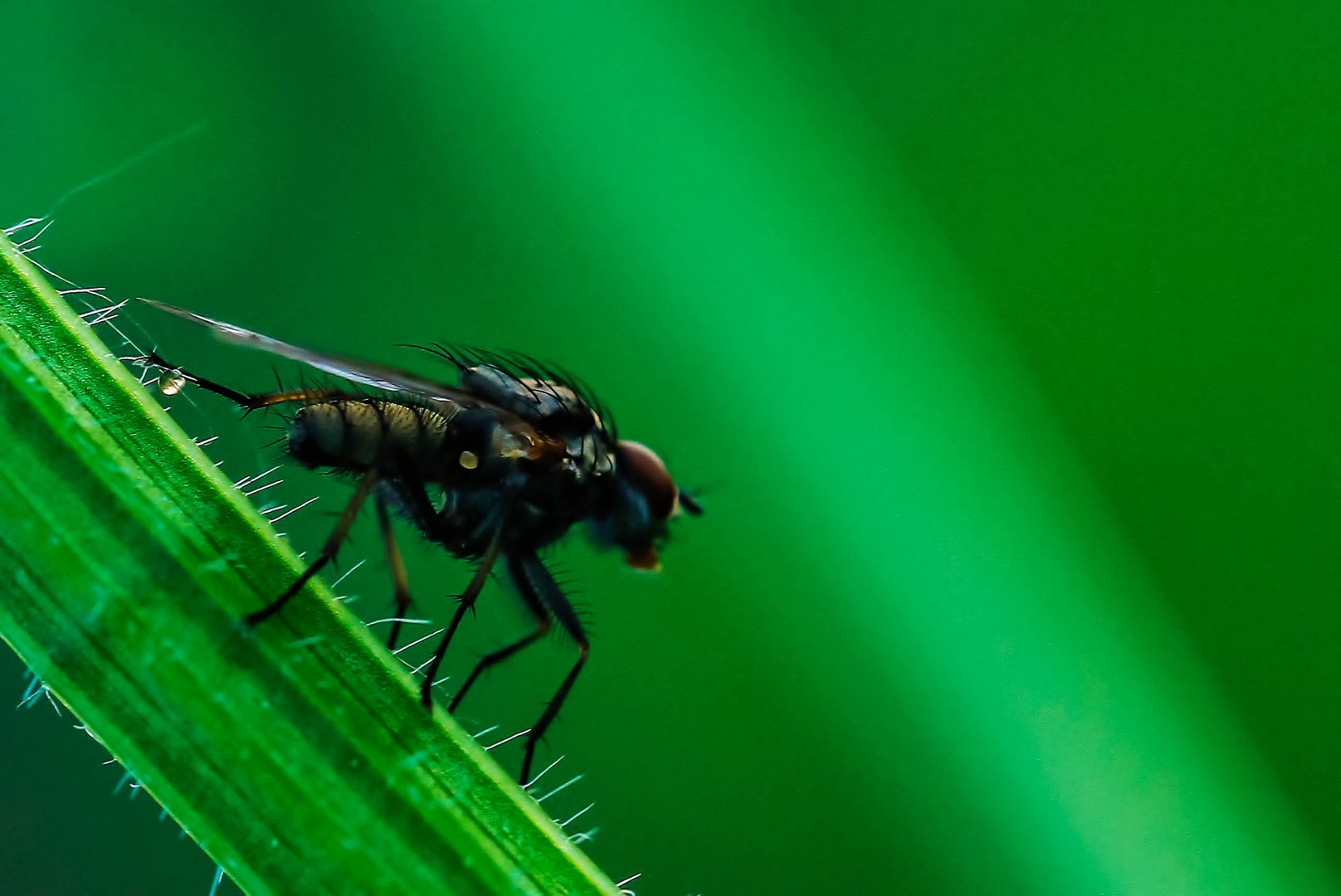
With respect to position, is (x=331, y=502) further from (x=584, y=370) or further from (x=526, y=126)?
(x=526, y=126)

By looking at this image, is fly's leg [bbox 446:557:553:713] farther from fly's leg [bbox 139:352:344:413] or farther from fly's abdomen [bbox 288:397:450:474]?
fly's leg [bbox 139:352:344:413]

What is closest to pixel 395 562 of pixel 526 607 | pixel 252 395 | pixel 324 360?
pixel 526 607

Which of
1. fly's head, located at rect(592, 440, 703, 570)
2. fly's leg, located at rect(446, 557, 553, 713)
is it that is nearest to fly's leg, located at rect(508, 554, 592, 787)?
fly's leg, located at rect(446, 557, 553, 713)

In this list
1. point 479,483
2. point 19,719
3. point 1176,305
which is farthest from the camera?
point 1176,305

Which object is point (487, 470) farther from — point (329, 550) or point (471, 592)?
point (329, 550)

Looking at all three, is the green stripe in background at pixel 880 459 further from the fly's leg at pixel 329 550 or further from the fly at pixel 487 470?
the fly's leg at pixel 329 550

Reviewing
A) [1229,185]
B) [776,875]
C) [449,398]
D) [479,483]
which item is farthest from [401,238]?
[1229,185]

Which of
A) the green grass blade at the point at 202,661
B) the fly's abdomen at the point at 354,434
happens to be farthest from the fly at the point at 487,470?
the green grass blade at the point at 202,661

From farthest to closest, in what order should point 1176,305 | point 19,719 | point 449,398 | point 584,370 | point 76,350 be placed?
point 584,370 → point 1176,305 → point 19,719 → point 449,398 → point 76,350
